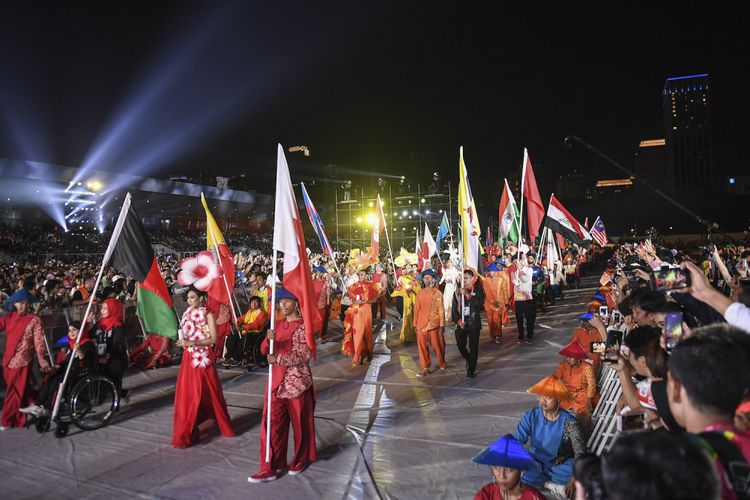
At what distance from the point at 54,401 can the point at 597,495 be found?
6.40 meters

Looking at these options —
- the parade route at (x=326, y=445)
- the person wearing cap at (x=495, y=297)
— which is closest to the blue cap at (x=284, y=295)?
the parade route at (x=326, y=445)

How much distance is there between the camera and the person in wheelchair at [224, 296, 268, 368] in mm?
9133

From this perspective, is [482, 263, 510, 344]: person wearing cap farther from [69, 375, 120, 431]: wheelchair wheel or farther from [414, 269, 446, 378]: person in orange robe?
[69, 375, 120, 431]: wheelchair wheel

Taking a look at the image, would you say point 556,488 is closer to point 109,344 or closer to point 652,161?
point 109,344

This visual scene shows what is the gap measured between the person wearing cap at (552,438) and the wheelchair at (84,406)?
5.04 metres

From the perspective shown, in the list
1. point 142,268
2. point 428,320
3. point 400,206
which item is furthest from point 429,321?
point 400,206

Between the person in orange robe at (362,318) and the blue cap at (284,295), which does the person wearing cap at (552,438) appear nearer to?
the blue cap at (284,295)

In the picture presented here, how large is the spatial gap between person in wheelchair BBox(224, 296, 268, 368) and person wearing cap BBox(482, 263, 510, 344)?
4.92m

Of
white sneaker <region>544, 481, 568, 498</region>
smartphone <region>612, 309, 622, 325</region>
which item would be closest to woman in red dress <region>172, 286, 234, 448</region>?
white sneaker <region>544, 481, 568, 498</region>

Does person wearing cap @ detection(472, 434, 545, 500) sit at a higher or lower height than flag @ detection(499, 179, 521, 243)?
lower

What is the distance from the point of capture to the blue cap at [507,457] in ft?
7.89

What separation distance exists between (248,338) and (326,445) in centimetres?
458

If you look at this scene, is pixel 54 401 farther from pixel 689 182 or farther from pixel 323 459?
pixel 689 182

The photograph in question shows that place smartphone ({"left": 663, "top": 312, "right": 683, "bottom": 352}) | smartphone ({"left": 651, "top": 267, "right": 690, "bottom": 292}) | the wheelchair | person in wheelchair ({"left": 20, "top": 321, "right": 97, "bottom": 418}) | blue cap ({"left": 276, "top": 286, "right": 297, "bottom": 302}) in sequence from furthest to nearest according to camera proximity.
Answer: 1. person in wheelchair ({"left": 20, "top": 321, "right": 97, "bottom": 418})
2. the wheelchair
3. blue cap ({"left": 276, "top": 286, "right": 297, "bottom": 302})
4. smartphone ({"left": 651, "top": 267, "right": 690, "bottom": 292})
5. smartphone ({"left": 663, "top": 312, "right": 683, "bottom": 352})
